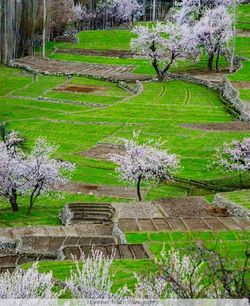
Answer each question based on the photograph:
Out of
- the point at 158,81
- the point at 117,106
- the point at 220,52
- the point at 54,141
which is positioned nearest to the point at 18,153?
the point at 54,141

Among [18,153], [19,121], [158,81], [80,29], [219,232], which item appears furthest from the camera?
[80,29]

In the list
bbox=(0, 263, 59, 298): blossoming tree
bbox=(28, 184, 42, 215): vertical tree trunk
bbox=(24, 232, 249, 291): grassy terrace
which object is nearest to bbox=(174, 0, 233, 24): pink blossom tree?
bbox=(28, 184, 42, 215): vertical tree trunk

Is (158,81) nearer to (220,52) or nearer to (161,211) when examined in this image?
(220,52)

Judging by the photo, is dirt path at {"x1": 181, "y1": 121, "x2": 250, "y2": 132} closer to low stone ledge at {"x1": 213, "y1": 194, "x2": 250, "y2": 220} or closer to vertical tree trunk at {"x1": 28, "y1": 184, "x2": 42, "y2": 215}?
low stone ledge at {"x1": 213, "y1": 194, "x2": 250, "y2": 220}

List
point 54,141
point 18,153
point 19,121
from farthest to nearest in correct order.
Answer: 1. point 19,121
2. point 54,141
3. point 18,153

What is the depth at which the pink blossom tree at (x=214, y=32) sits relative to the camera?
9262 cm

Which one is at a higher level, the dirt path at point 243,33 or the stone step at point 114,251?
the dirt path at point 243,33

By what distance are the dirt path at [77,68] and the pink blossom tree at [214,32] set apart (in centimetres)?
871

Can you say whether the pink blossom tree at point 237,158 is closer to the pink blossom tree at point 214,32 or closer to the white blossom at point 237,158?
the white blossom at point 237,158

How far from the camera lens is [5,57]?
104125 millimetres

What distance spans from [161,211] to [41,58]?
72212 millimetres

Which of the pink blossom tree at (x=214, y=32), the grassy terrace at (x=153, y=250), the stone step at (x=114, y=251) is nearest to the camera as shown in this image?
the grassy terrace at (x=153, y=250)

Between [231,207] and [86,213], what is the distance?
898 cm

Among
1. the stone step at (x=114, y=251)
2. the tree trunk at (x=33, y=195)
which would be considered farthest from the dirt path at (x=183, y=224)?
the tree trunk at (x=33, y=195)
